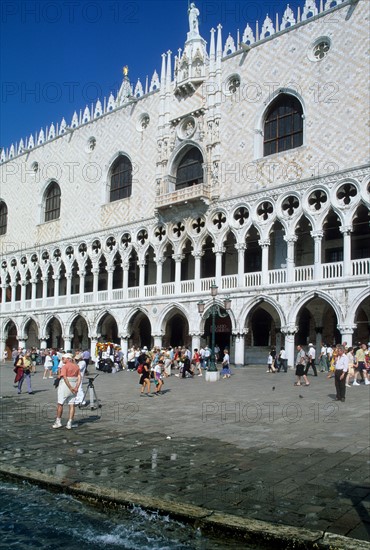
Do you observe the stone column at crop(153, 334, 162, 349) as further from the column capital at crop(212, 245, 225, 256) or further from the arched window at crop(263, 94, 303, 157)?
the arched window at crop(263, 94, 303, 157)

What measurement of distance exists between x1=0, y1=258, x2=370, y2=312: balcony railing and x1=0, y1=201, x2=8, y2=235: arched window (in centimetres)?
626

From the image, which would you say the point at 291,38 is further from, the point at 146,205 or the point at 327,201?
the point at 146,205

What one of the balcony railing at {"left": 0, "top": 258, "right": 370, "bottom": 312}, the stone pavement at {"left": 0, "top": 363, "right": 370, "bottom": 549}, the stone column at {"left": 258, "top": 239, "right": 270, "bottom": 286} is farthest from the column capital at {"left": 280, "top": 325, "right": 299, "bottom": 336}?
the stone pavement at {"left": 0, "top": 363, "right": 370, "bottom": 549}

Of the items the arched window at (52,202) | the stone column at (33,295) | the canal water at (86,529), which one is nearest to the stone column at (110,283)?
the arched window at (52,202)

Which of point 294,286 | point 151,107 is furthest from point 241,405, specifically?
point 151,107

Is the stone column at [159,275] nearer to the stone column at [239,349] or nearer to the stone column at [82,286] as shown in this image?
the stone column at [239,349]

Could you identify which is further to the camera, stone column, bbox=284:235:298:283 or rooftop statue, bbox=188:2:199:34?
rooftop statue, bbox=188:2:199:34

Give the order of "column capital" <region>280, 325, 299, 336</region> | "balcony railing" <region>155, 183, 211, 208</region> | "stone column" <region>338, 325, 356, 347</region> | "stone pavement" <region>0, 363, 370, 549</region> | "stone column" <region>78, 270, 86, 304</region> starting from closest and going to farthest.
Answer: "stone pavement" <region>0, 363, 370, 549</region>
"stone column" <region>338, 325, 356, 347</region>
"column capital" <region>280, 325, 299, 336</region>
"balcony railing" <region>155, 183, 211, 208</region>
"stone column" <region>78, 270, 86, 304</region>

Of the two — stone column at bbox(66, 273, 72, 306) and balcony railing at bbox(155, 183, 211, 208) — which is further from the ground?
balcony railing at bbox(155, 183, 211, 208)

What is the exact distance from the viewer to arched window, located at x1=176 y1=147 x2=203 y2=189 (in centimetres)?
2775

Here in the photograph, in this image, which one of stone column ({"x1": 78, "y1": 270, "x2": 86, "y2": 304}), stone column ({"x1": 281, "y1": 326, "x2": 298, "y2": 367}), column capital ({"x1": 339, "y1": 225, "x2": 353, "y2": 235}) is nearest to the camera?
column capital ({"x1": 339, "y1": 225, "x2": 353, "y2": 235})

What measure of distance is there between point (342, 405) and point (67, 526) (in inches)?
314

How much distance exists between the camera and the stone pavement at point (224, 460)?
446cm

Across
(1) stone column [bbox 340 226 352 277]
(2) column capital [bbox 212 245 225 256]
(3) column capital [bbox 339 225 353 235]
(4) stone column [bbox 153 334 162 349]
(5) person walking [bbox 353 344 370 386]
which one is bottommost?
(5) person walking [bbox 353 344 370 386]
